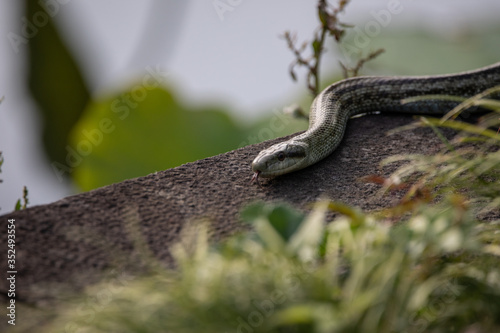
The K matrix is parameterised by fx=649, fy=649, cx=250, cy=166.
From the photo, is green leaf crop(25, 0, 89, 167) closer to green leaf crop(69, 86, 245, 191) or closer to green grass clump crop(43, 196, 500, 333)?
green leaf crop(69, 86, 245, 191)

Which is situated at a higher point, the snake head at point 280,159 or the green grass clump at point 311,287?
the snake head at point 280,159

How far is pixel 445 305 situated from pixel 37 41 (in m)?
5.02

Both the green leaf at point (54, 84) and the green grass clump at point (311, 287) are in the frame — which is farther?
the green leaf at point (54, 84)

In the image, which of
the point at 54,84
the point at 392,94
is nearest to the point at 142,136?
the point at 54,84

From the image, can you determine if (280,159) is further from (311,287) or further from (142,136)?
(142,136)

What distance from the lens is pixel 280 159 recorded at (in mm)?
3666

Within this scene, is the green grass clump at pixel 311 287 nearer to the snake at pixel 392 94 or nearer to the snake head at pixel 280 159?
the snake head at pixel 280 159

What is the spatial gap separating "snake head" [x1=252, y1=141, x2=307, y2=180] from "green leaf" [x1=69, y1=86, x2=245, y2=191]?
180 cm

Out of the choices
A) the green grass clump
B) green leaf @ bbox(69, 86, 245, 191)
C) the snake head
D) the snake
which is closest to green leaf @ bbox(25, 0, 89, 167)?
green leaf @ bbox(69, 86, 245, 191)

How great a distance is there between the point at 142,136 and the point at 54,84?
1.32 meters

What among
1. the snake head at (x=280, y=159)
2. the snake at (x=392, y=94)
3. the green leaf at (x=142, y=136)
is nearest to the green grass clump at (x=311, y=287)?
the snake head at (x=280, y=159)

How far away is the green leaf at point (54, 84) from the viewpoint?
6215mm

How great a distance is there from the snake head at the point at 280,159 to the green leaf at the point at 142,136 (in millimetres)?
1801

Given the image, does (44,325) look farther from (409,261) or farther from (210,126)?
(210,126)
